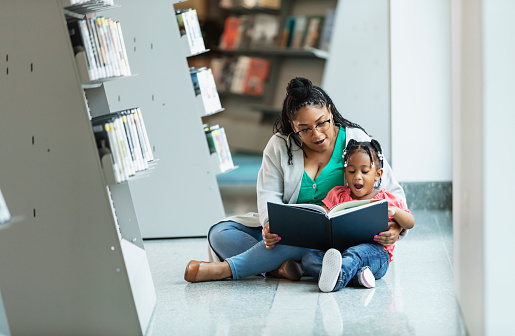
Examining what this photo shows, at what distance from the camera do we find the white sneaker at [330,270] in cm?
307

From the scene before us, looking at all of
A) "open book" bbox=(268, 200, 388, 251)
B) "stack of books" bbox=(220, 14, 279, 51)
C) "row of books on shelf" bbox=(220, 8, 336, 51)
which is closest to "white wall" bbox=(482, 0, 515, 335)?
"open book" bbox=(268, 200, 388, 251)

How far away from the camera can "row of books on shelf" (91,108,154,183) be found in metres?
2.53

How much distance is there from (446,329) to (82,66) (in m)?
1.48

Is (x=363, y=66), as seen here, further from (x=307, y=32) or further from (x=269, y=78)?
(x=269, y=78)

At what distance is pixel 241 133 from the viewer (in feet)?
28.8

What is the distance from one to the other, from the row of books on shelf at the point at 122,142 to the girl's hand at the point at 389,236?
1029mm

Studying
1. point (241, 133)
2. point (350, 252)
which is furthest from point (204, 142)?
point (241, 133)

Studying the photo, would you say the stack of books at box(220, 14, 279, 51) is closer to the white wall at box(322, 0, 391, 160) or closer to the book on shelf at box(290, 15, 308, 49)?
the book on shelf at box(290, 15, 308, 49)

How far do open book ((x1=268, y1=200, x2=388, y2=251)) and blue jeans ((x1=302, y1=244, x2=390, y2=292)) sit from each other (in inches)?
1.9

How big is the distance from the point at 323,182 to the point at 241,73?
18.2ft

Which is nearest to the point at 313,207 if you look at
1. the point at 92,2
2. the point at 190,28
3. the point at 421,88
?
the point at 92,2

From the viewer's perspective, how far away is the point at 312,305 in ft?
9.70

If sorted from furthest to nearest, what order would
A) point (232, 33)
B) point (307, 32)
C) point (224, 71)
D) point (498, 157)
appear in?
point (224, 71) → point (232, 33) → point (307, 32) → point (498, 157)

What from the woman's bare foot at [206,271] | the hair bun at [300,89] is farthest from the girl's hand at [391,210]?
the woman's bare foot at [206,271]
